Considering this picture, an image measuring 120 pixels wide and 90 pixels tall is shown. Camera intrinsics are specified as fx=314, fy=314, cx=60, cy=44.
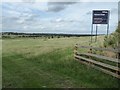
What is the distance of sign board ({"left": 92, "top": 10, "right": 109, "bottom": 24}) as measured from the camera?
26109 millimetres

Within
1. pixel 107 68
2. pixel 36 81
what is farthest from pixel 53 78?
pixel 107 68

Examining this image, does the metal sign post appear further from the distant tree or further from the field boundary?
the field boundary

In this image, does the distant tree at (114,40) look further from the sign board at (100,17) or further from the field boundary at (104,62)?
the sign board at (100,17)

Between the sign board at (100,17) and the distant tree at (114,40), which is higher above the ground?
the sign board at (100,17)

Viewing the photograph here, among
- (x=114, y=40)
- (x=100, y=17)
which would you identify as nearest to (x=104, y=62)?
(x=114, y=40)

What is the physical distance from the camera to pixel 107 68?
46.1 feet

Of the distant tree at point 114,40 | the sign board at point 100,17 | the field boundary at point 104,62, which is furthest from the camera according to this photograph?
the sign board at point 100,17

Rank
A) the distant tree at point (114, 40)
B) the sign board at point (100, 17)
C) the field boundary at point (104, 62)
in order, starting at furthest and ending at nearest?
1. the sign board at point (100, 17)
2. the distant tree at point (114, 40)
3. the field boundary at point (104, 62)

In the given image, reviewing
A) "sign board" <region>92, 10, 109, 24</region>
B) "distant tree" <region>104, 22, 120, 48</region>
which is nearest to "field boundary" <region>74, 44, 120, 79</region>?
"distant tree" <region>104, 22, 120, 48</region>

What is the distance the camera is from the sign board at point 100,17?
26.1 metres

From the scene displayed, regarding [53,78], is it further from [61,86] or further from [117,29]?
[117,29]

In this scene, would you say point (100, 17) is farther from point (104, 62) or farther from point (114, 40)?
point (104, 62)

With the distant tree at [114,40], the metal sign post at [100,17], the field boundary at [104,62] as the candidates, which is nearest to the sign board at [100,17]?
the metal sign post at [100,17]

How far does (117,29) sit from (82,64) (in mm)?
4520
